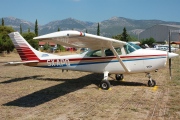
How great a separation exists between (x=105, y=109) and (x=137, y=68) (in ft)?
13.8

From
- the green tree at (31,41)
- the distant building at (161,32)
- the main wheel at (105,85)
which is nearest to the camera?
the main wheel at (105,85)

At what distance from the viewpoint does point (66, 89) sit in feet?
34.8

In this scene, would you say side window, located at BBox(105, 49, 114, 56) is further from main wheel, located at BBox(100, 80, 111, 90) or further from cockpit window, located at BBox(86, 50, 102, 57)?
main wheel, located at BBox(100, 80, 111, 90)

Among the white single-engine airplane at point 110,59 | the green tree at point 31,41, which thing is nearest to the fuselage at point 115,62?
the white single-engine airplane at point 110,59

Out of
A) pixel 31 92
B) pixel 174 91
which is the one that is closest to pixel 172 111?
pixel 174 91

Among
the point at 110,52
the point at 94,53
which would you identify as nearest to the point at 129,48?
the point at 110,52

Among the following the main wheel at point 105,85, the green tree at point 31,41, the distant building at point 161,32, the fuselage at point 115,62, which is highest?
the distant building at point 161,32

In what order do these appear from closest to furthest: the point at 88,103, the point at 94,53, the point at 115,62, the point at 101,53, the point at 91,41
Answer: the point at 88,103 → the point at 91,41 → the point at 115,62 → the point at 101,53 → the point at 94,53

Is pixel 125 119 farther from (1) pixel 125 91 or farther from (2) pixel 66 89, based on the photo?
(2) pixel 66 89

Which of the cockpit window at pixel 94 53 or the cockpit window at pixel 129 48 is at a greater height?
Result: the cockpit window at pixel 129 48

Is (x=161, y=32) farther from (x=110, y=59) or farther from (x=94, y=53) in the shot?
(x=110, y=59)

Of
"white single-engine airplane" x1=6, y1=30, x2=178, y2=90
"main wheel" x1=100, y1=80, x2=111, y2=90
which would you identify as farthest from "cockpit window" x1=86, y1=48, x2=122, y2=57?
"main wheel" x1=100, y1=80, x2=111, y2=90

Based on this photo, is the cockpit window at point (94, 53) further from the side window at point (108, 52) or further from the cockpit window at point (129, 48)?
the cockpit window at point (129, 48)

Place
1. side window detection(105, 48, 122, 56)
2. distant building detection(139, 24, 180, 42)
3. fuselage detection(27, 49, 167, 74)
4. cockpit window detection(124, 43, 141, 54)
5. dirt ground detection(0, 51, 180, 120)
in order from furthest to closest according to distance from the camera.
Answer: distant building detection(139, 24, 180, 42) → side window detection(105, 48, 122, 56) → cockpit window detection(124, 43, 141, 54) → fuselage detection(27, 49, 167, 74) → dirt ground detection(0, 51, 180, 120)
